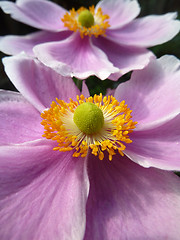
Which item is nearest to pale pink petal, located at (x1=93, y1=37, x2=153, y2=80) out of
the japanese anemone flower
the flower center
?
the japanese anemone flower

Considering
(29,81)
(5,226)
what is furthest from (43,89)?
(5,226)

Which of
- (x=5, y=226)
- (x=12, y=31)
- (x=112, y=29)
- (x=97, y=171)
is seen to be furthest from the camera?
(x=12, y=31)

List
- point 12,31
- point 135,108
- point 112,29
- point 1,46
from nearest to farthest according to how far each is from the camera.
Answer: point 135,108 → point 1,46 → point 112,29 → point 12,31

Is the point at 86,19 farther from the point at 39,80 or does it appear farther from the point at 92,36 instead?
the point at 39,80

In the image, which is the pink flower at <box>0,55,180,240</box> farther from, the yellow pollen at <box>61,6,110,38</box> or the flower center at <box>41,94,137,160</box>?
the yellow pollen at <box>61,6,110,38</box>

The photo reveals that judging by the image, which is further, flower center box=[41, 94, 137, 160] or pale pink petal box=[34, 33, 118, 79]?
pale pink petal box=[34, 33, 118, 79]

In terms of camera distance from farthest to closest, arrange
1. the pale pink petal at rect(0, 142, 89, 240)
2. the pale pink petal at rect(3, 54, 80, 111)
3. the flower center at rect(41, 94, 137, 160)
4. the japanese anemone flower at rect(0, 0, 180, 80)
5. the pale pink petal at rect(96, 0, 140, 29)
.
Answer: the pale pink petal at rect(96, 0, 140, 29), the japanese anemone flower at rect(0, 0, 180, 80), the pale pink petal at rect(3, 54, 80, 111), the flower center at rect(41, 94, 137, 160), the pale pink petal at rect(0, 142, 89, 240)

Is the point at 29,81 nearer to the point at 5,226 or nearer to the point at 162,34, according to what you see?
the point at 5,226
